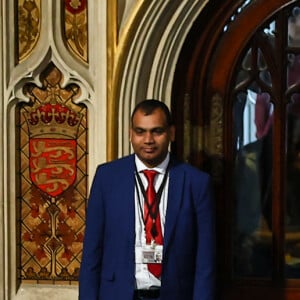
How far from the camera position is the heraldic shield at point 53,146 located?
3.36 meters

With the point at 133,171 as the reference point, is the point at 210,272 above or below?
below

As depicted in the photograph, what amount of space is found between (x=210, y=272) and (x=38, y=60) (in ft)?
3.98

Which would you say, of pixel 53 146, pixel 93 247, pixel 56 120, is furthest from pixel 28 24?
pixel 93 247

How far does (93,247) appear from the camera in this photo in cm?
269

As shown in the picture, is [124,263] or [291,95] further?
[291,95]

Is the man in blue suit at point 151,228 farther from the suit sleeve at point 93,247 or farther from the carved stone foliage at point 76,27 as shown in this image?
the carved stone foliage at point 76,27

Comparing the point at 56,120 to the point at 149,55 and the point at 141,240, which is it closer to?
the point at 149,55

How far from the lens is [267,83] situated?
3.39m

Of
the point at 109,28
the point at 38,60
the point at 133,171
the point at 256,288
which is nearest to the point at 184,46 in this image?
the point at 109,28

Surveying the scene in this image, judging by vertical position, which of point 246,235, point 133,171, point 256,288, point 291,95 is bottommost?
point 256,288

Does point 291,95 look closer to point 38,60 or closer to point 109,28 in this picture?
point 109,28

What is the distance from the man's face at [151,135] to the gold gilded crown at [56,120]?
2.44 feet

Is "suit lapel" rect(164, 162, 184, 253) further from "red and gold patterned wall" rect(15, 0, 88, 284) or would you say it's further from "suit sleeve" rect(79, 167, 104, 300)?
"red and gold patterned wall" rect(15, 0, 88, 284)

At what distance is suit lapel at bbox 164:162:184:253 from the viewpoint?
2.63 meters
